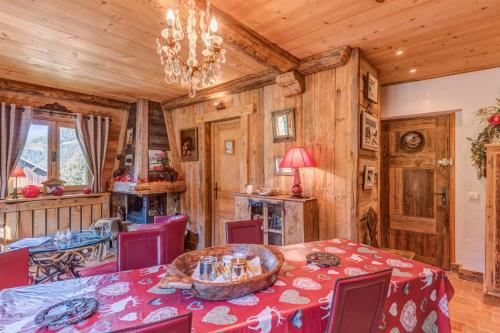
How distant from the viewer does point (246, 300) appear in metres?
1.19

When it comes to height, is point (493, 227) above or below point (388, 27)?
below

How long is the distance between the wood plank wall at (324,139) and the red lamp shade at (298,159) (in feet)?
0.69

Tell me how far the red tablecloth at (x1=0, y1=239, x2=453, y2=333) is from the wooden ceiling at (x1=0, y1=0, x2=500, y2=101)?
5.98 ft

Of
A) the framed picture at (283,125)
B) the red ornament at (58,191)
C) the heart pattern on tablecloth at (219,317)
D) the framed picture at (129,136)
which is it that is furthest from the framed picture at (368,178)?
the red ornament at (58,191)

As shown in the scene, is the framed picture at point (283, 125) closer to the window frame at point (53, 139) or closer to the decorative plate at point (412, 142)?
the decorative plate at point (412, 142)

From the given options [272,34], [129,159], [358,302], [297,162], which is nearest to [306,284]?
[358,302]

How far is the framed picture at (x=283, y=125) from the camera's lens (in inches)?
127

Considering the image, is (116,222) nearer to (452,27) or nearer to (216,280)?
(216,280)

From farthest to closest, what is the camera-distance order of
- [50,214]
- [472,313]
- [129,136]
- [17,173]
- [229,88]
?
[129,136]
[50,214]
[229,88]
[17,173]
[472,313]

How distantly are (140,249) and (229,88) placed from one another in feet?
8.67

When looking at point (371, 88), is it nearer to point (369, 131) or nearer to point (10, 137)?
point (369, 131)

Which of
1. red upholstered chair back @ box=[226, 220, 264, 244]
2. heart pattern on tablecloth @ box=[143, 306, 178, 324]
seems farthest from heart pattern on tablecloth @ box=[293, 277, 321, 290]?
red upholstered chair back @ box=[226, 220, 264, 244]

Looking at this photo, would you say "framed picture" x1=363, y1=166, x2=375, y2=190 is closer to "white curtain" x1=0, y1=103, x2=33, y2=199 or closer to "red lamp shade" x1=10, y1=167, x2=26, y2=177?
"red lamp shade" x1=10, y1=167, x2=26, y2=177

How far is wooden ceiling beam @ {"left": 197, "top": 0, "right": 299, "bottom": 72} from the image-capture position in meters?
2.12
